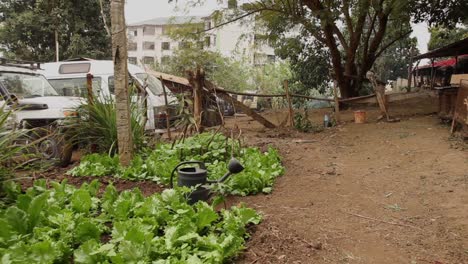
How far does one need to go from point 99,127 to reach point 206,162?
164 cm

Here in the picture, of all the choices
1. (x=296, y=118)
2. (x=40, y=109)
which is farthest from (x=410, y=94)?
(x=40, y=109)

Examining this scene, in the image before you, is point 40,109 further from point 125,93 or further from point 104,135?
point 125,93

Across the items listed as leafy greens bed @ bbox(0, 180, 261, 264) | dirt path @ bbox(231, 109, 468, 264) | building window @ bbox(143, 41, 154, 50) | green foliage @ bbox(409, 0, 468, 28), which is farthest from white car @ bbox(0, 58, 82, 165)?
building window @ bbox(143, 41, 154, 50)

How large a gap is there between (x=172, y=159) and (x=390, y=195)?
8.43 feet

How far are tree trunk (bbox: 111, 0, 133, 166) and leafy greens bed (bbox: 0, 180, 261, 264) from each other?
58.6 inches

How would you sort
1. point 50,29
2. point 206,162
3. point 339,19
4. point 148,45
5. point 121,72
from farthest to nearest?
point 148,45 < point 50,29 < point 339,19 < point 206,162 < point 121,72

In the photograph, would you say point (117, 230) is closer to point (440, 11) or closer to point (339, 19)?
point (339, 19)

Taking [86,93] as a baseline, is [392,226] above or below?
below

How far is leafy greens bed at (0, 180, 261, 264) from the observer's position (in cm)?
226

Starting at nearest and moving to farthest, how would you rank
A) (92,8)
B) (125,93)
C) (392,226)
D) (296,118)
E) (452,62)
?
1. (392,226)
2. (125,93)
3. (296,118)
4. (92,8)
5. (452,62)

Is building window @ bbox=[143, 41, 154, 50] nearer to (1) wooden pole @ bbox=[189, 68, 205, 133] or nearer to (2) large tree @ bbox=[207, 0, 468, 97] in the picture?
(2) large tree @ bbox=[207, 0, 468, 97]

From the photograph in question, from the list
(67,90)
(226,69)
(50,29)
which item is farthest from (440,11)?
(226,69)

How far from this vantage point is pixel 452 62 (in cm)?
2123

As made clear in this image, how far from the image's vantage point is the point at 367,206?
392cm
